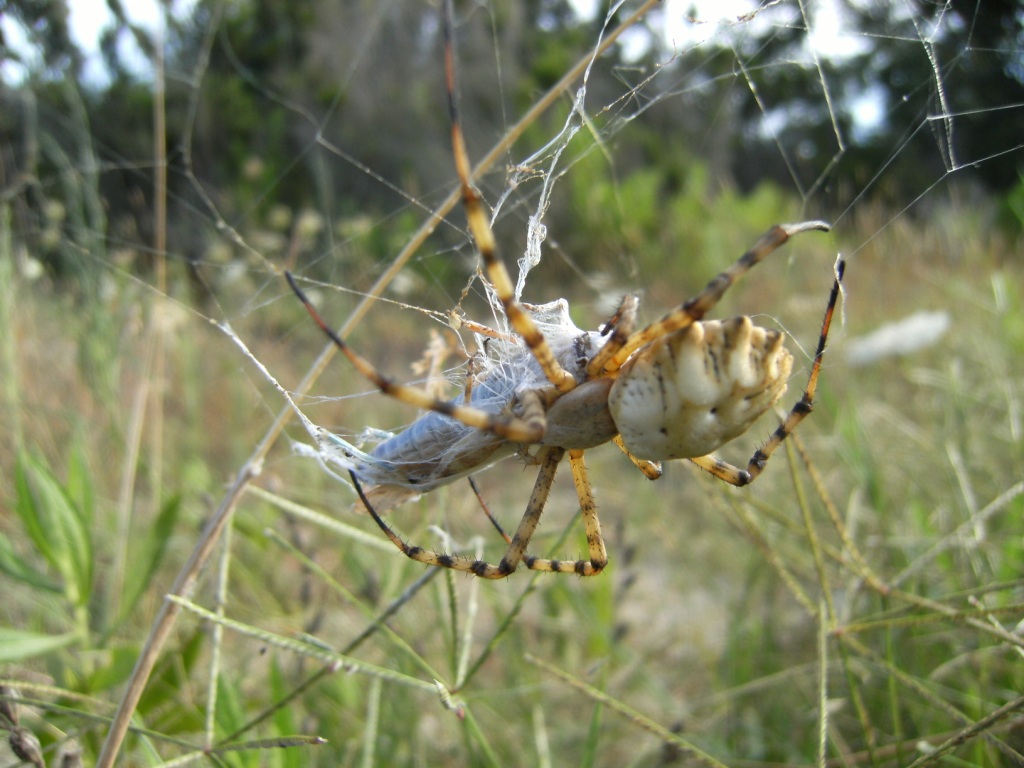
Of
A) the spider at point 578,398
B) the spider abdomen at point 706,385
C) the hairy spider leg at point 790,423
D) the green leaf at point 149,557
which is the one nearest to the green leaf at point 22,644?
the green leaf at point 149,557

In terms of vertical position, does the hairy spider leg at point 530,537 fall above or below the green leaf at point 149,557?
above

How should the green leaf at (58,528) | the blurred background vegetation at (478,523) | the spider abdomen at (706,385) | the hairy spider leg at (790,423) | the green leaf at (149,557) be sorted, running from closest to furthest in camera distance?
1. the spider abdomen at (706,385)
2. the hairy spider leg at (790,423)
3. the blurred background vegetation at (478,523)
4. the green leaf at (58,528)
5. the green leaf at (149,557)

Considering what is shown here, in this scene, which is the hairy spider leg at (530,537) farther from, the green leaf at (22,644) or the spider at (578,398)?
the green leaf at (22,644)

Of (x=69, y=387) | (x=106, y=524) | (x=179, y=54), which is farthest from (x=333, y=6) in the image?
(x=106, y=524)

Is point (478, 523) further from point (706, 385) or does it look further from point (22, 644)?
point (706, 385)

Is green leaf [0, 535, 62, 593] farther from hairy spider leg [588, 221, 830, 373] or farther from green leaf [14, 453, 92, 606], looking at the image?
hairy spider leg [588, 221, 830, 373]

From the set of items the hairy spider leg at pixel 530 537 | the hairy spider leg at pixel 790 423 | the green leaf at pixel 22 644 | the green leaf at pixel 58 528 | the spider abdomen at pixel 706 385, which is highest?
the hairy spider leg at pixel 790 423
